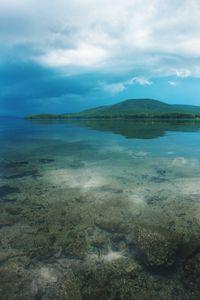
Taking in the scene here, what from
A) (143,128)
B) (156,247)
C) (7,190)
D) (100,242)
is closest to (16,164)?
(7,190)

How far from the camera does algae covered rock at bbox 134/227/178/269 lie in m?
8.95

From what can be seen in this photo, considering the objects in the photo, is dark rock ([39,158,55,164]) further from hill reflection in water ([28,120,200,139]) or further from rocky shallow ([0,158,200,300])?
hill reflection in water ([28,120,200,139])

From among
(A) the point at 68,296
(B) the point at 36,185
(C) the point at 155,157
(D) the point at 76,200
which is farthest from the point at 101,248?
(C) the point at 155,157

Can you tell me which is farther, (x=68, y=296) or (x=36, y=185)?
(x=36, y=185)

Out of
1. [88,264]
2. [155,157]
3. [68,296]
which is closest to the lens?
[68,296]

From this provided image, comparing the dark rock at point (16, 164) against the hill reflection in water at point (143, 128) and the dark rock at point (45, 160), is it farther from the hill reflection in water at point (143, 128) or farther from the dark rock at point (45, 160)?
the hill reflection in water at point (143, 128)

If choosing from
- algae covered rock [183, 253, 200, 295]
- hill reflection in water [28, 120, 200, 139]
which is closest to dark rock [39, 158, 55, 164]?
algae covered rock [183, 253, 200, 295]

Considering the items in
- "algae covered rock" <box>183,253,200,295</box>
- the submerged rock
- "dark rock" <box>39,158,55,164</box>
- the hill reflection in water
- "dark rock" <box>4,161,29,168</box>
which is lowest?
"algae covered rock" <box>183,253,200,295</box>

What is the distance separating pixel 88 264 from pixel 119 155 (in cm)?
2431

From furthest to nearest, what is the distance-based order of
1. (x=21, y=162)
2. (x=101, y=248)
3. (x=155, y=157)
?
(x=155, y=157)
(x=21, y=162)
(x=101, y=248)

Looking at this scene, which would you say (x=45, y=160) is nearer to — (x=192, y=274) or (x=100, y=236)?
(x=100, y=236)

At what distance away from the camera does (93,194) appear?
16719 millimetres

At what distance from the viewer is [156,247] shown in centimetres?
958

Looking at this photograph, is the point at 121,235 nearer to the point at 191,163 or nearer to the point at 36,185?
the point at 36,185
